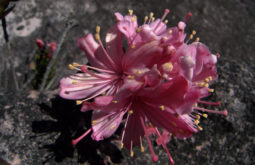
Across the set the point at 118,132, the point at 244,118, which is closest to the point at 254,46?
the point at 244,118

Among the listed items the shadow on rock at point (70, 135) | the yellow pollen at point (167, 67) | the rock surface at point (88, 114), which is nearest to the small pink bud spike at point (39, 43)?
the rock surface at point (88, 114)

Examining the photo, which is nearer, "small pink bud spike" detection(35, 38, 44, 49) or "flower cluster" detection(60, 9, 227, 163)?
"flower cluster" detection(60, 9, 227, 163)

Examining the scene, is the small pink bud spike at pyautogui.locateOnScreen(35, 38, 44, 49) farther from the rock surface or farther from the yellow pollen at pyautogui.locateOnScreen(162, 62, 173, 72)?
the yellow pollen at pyautogui.locateOnScreen(162, 62, 173, 72)

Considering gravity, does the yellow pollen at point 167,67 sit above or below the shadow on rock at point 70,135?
above

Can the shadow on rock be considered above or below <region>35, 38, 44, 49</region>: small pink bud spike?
below

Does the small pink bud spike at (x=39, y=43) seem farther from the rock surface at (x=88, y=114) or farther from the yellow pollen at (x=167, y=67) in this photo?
the yellow pollen at (x=167, y=67)

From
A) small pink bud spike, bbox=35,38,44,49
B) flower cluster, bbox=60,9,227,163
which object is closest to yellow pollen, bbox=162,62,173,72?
flower cluster, bbox=60,9,227,163

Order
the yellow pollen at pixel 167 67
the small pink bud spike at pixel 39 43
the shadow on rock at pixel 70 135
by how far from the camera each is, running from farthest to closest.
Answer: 1. the small pink bud spike at pixel 39 43
2. the shadow on rock at pixel 70 135
3. the yellow pollen at pixel 167 67
